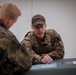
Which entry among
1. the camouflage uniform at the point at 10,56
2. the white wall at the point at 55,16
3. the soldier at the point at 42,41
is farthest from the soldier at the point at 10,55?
the white wall at the point at 55,16

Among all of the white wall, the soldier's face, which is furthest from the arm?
the white wall

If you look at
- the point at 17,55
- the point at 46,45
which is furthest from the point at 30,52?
the point at 17,55

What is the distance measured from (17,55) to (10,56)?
5 cm

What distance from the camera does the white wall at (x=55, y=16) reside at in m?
3.70

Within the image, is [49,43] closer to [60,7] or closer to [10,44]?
[10,44]

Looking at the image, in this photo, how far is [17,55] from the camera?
50.3 inches

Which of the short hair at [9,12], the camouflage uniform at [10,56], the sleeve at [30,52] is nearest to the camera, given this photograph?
the camouflage uniform at [10,56]

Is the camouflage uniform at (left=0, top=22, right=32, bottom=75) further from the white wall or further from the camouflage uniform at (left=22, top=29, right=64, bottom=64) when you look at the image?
the white wall

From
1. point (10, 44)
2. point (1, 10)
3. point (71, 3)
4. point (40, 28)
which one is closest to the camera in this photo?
point (10, 44)

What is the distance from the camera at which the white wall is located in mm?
3697

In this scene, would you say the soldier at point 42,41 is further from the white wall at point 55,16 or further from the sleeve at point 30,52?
the white wall at point 55,16

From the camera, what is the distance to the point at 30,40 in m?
2.06

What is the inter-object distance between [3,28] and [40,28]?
2.45 ft

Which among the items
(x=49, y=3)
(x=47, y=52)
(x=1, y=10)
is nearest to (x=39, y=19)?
(x=47, y=52)
